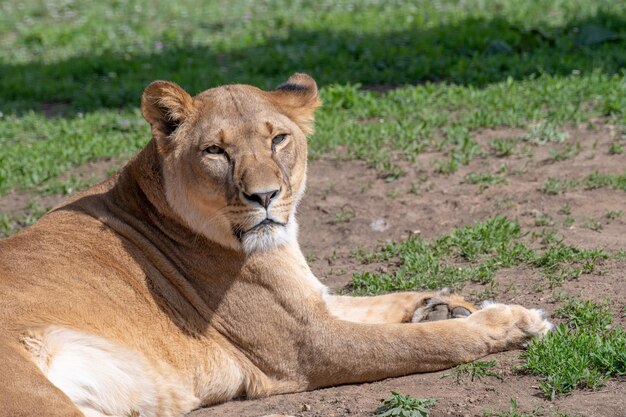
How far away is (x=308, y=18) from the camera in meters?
12.4

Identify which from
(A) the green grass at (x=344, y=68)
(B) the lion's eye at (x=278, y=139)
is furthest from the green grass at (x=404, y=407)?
(A) the green grass at (x=344, y=68)

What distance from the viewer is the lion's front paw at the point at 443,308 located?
17.1 ft

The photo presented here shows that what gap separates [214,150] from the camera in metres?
4.78

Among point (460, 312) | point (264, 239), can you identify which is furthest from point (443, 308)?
point (264, 239)

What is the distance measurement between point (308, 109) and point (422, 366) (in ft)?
4.67

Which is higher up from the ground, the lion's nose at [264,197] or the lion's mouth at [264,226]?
the lion's nose at [264,197]

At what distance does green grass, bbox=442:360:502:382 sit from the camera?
4.69 m

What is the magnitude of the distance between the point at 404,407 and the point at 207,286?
1194 mm

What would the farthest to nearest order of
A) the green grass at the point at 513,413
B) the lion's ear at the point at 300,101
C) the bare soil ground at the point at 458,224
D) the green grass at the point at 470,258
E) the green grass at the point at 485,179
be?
the green grass at the point at 485,179 < the green grass at the point at 470,258 < the lion's ear at the point at 300,101 < the bare soil ground at the point at 458,224 < the green grass at the point at 513,413

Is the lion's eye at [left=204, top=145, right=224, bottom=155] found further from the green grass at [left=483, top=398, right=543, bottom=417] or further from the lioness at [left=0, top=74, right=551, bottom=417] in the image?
the green grass at [left=483, top=398, right=543, bottom=417]

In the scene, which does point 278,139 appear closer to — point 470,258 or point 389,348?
point 389,348

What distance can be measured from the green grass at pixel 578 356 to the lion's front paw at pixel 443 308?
473 mm

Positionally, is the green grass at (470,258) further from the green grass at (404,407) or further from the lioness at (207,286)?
the green grass at (404,407)

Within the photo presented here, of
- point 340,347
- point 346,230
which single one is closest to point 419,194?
point 346,230
